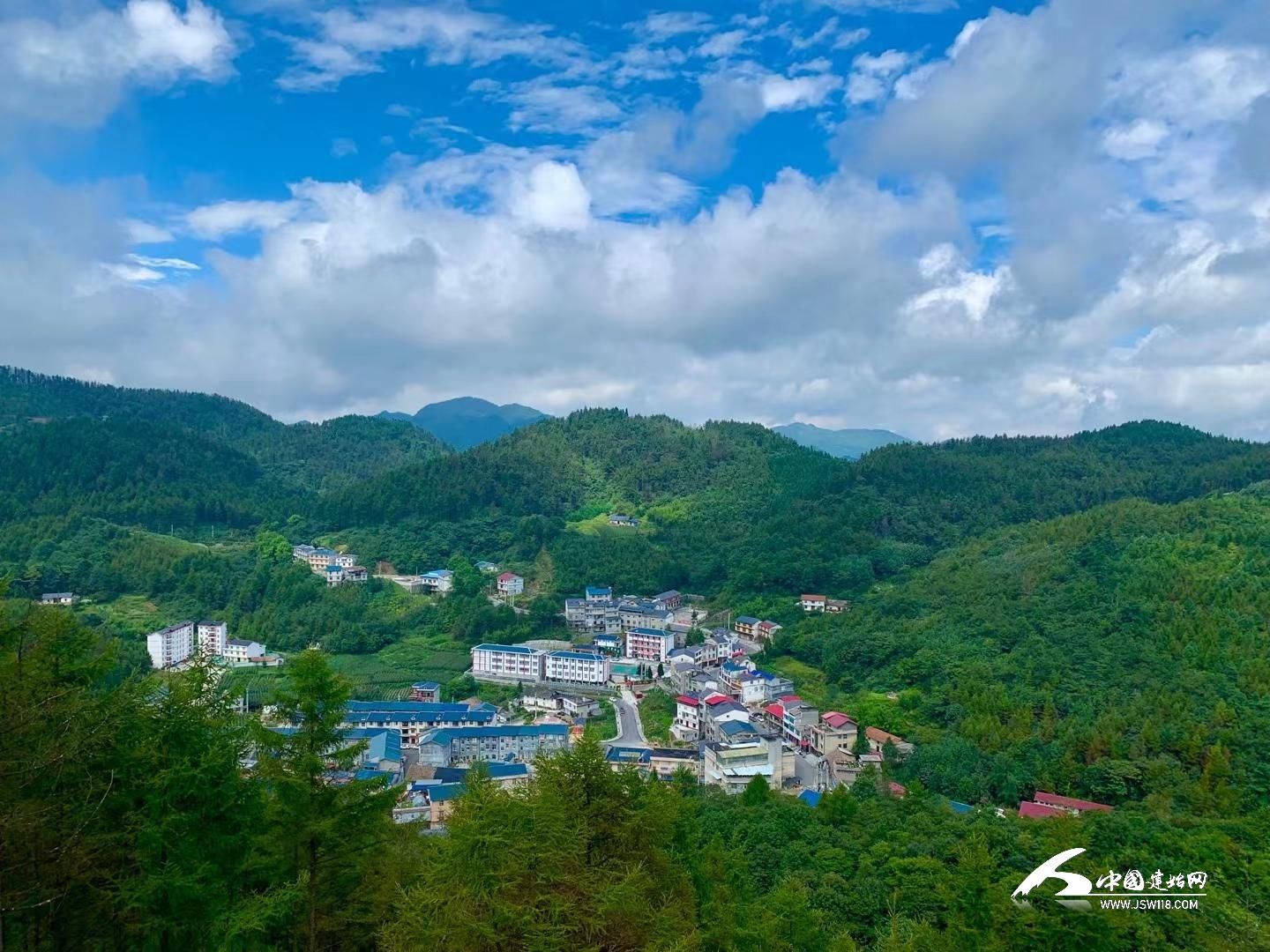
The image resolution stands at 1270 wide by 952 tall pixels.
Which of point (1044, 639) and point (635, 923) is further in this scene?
point (1044, 639)

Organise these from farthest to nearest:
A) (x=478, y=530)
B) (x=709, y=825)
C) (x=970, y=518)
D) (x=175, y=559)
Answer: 1. (x=478, y=530)
2. (x=970, y=518)
3. (x=175, y=559)
4. (x=709, y=825)

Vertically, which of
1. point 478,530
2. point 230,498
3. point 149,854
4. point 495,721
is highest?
point 230,498

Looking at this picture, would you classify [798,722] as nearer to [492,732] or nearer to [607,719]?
[607,719]

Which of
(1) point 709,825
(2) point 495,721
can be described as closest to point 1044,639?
(1) point 709,825

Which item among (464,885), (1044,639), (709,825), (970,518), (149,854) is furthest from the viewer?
(970,518)

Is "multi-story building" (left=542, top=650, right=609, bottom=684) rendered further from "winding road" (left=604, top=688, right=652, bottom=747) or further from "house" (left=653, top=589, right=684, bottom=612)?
"house" (left=653, top=589, right=684, bottom=612)

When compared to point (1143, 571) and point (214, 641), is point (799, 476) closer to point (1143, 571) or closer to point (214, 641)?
point (1143, 571)

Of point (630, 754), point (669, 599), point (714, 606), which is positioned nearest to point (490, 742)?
point (630, 754)

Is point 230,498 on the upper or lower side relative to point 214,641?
upper

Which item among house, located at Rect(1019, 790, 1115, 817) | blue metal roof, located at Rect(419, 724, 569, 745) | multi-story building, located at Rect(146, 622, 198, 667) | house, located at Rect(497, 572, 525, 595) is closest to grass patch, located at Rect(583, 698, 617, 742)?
blue metal roof, located at Rect(419, 724, 569, 745)
